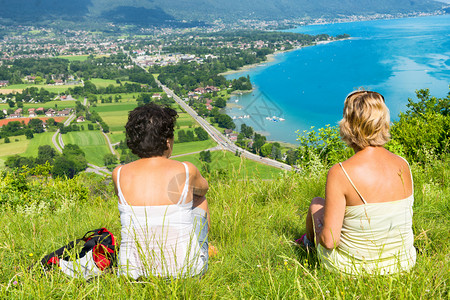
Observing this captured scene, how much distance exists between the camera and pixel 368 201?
47.2 inches

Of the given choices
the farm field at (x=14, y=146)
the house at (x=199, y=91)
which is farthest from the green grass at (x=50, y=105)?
the house at (x=199, y=91)

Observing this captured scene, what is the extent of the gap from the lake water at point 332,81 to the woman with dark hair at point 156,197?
22.6 m

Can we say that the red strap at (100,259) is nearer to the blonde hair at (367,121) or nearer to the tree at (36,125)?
the blonde hair at (367,121)

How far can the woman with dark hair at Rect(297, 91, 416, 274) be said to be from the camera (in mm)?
1190

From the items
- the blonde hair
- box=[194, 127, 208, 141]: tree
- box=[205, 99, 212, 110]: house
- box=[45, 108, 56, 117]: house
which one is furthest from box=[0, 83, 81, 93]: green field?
the blonde hair

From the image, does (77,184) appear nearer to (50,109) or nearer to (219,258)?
(219,258)

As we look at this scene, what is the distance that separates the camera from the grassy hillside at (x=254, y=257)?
0.99 m

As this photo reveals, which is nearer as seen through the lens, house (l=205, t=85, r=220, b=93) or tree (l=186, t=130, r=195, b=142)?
tree (l=186, t=130, r=195, b=142)

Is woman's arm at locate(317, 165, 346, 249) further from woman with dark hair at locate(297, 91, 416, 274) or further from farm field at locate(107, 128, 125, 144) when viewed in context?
farm field at locate(107, 128, 125, 144)

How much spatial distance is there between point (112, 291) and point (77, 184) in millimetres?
4528

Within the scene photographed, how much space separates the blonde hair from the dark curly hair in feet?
2.52

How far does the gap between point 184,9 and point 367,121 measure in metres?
175

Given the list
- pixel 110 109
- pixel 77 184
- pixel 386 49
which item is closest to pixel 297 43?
pixel 386 49

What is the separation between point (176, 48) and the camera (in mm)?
81812
